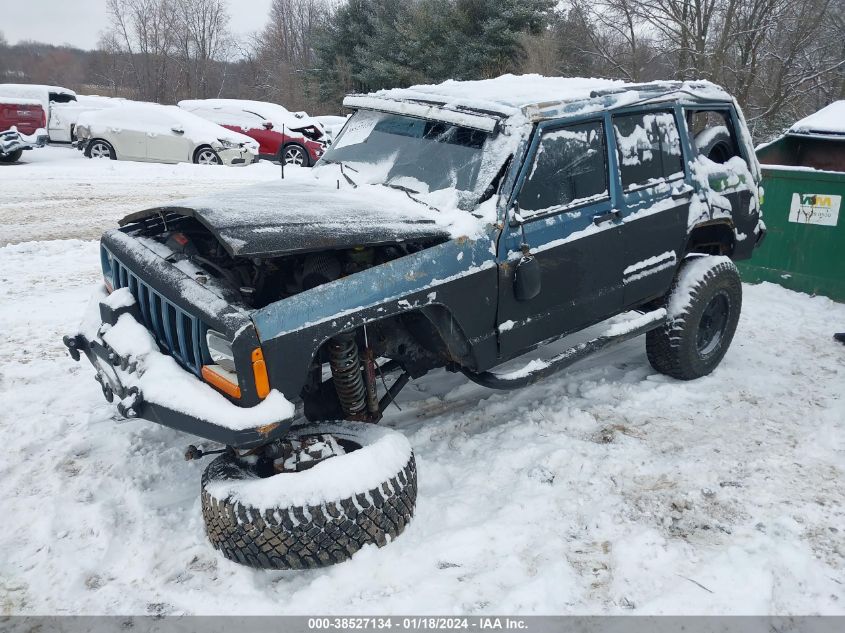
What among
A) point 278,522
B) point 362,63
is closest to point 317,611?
point 278,522

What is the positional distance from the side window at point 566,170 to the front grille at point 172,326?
1824 millimetres

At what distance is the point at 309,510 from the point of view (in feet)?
9.43

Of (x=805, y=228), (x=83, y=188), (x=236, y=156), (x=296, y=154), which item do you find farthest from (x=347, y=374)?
(x=296, y=154)

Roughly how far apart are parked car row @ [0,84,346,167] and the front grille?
436 inches

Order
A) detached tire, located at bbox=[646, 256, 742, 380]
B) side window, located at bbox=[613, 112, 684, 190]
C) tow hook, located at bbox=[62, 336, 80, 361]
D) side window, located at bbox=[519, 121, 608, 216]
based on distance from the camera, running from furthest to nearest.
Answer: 1. detached tire, located at bbox=[646, 256, 742, 380]
2. side window, located at bbox=[613, 112, 684, 190]
3. side window, located at bbox=[519, 121, 608, 216]
4. tow hook, located at bbox=[62, 336, 80, 361]

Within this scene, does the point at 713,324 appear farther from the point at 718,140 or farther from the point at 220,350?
the point at 220,350

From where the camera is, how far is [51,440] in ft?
13.3

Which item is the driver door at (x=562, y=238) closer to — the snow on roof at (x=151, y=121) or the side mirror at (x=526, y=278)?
the side mirror at (x=526, y=278)

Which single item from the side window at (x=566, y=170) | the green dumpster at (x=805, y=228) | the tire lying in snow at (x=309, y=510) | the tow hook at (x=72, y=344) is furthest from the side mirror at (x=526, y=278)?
the green dumpster at (x=805, y=228)

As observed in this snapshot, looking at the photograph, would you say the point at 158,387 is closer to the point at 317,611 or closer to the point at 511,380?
the point at 317,611

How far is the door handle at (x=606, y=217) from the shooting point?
4108mm

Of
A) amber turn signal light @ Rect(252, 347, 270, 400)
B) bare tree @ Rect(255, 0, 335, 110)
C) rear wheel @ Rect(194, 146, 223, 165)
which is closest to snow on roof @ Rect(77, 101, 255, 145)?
rear wheel @ Rect(194, 146, 223, 165)

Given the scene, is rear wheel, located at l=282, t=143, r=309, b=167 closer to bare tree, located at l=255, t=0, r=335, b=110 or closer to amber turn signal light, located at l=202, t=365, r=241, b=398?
amber turn signal light, located at l=202, t=365, r=241, b=398

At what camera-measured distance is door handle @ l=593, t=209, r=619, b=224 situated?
411 centimetres
